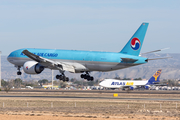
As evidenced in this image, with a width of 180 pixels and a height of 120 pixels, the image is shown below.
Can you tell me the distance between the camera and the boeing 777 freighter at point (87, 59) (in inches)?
2709

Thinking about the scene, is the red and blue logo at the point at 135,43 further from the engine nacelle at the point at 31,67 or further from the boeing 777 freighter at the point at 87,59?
the engine nacelle at the point at 31,67

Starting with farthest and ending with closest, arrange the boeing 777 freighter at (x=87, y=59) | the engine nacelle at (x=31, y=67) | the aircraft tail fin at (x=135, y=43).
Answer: the engine nacelle at (x=31, y=67) → the aircraft tail fin at (x=135, y=43) → the boeing 777 freighter at (x=87, y=59)

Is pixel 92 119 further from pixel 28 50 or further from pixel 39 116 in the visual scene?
pixel 28 50

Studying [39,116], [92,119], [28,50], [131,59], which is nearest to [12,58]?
[28,50]

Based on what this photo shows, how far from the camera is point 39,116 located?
157 feet

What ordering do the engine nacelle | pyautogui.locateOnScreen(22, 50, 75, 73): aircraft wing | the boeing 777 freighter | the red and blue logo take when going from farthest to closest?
the engine nacelle < pyautogui.locateOnScreen(22, 50, 75, 73): aircraft wing < the red and blue logo < the boeing 777 freighter

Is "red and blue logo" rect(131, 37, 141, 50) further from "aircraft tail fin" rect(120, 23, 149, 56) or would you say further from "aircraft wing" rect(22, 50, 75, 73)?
"aircraft wing" rect(22, 50, 75, 73)

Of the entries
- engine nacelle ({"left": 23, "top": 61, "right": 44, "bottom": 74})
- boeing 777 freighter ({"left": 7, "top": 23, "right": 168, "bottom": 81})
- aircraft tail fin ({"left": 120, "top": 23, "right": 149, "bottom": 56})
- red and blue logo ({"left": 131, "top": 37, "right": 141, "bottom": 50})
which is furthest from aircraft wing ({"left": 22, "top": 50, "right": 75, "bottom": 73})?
red and blue logo ({"left": 131, "top": 37, "right": 141, "bottom": 50})

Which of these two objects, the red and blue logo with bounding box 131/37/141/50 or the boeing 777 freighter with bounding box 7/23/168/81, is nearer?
the boeing 777 freighter with bounding box 7/23/168/81

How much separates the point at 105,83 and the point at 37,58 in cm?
10052

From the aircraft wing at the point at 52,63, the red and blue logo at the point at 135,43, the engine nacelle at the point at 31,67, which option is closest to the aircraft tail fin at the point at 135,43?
the red and blue logo at the point at 135,43

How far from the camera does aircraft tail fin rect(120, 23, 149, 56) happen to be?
70000 mm

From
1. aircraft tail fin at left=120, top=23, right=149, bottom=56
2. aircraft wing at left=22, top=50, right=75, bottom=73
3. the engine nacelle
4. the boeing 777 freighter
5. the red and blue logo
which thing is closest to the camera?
the boeing 777 freighter

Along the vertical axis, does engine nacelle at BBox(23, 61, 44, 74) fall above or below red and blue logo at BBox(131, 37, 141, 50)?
below
